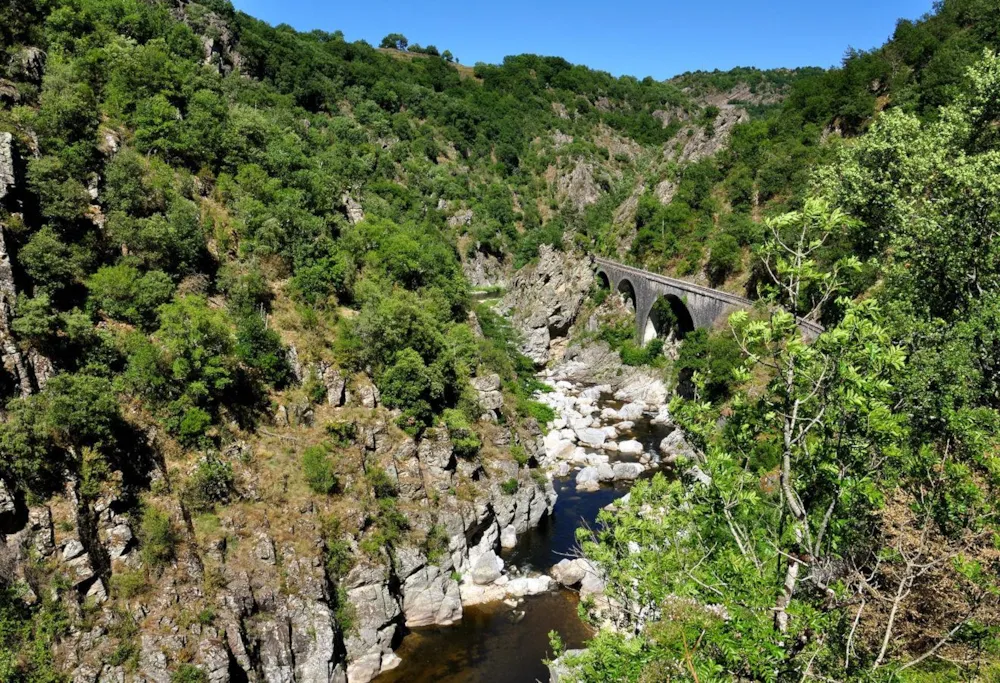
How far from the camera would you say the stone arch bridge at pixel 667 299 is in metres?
54.3

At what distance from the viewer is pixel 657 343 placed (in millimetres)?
66688

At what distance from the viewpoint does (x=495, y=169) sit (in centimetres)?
12488

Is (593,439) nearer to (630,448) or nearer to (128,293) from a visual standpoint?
(630,448)

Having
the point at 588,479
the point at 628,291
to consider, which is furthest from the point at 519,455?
the point at 628,291

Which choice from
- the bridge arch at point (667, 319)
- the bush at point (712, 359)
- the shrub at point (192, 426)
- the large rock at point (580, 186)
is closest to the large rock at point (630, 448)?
the bush at point (712, 359)

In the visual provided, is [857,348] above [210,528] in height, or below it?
above

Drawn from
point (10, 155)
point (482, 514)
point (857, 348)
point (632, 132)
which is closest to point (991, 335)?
point (857, 348)

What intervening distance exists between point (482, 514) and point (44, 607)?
20.3 m

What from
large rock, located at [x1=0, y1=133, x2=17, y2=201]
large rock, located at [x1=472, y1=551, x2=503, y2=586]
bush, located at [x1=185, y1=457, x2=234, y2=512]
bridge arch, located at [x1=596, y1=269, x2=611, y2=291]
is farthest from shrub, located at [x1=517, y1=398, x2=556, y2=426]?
bridge arch, located at [x1=596, y1=269, x2=611, y2=291]

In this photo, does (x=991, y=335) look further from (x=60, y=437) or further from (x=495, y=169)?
(x=495, y=169)

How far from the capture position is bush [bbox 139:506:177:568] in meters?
22.4

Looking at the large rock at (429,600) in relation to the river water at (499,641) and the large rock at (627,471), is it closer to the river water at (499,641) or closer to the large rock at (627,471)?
the river water at (499,641)

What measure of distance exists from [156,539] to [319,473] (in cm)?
767

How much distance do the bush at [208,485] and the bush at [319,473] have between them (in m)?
3.69
